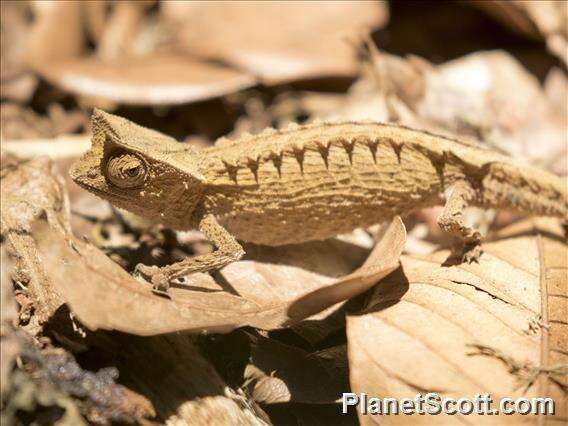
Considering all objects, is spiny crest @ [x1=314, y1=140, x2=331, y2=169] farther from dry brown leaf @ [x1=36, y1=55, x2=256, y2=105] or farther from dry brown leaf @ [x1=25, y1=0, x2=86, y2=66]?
dry brown leaf @ [x1=25, y1=0, x2=86, y2=66]

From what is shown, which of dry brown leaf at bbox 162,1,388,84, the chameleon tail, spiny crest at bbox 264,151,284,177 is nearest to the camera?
spiny crest at bbox 264,151,284,177

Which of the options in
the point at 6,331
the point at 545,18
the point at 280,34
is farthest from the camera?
the point at 280,34

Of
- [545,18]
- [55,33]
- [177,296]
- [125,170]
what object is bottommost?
[177,296]

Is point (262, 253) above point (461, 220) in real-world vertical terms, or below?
below

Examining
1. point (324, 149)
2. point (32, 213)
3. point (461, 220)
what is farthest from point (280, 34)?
point (32, 213)

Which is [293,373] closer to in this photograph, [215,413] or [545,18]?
[215,413]

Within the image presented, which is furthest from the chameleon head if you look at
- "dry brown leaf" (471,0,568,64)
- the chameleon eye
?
"dry brown leaf" (471,0,568,64)
